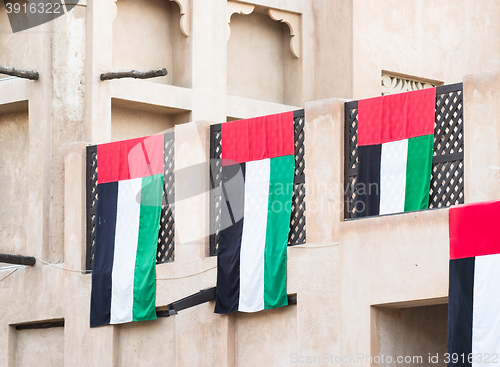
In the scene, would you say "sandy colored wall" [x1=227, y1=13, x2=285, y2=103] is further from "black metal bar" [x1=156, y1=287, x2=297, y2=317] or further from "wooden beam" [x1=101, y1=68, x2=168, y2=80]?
"black metal bar" [x1=156, y1=287, x2=297, y2=317]

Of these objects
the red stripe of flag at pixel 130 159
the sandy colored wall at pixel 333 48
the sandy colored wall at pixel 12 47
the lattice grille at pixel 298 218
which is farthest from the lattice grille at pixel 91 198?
the sandy colored wall at pixel 333 48

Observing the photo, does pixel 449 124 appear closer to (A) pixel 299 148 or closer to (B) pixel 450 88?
(B) pixel 450 88

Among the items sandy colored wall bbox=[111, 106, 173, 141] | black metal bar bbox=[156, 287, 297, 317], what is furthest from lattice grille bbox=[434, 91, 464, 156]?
sandy colored wall bbox=[111, 106, 173, 141]

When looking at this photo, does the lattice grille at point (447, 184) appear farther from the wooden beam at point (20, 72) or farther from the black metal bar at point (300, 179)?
the wooden beam at point (20, 72)

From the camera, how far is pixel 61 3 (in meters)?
17.0

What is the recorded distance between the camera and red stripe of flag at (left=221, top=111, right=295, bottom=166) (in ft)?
45.4

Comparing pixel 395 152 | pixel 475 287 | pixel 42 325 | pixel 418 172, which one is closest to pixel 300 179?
pixel 395 152

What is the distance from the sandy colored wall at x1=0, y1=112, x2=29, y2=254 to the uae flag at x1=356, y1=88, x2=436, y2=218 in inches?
262

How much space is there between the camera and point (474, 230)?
11500 millimetres

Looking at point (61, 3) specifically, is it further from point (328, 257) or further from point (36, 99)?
point (328, 257)

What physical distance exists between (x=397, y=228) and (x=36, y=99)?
289 inches

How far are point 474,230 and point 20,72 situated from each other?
8.46m

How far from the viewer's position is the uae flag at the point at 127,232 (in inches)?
590

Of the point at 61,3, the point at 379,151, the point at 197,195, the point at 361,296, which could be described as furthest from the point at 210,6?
the point at 361,296
